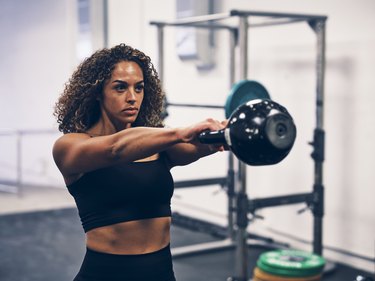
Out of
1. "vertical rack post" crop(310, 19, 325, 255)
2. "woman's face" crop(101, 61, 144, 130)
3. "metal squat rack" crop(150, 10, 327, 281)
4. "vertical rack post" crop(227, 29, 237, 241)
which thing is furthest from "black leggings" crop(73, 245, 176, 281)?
"vertical rack post" crop(227, 29, 237, 241)

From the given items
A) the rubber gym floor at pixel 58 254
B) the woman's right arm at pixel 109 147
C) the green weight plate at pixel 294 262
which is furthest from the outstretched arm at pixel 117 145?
the rubber gym floor at pixel 58 254

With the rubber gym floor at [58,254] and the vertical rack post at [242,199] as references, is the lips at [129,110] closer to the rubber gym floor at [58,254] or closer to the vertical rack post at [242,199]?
the vertical rack post at [242,199]

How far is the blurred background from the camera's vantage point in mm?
3572

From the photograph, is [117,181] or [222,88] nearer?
[117,181]

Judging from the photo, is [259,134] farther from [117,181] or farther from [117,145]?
[117,181]

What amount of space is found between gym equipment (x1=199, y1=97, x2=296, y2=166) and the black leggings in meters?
0.50

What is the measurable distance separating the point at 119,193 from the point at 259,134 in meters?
0.52

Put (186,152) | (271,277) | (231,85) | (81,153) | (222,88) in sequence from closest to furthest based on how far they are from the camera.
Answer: (81,153), (186,152), (271,277), (231,85), (222,88)

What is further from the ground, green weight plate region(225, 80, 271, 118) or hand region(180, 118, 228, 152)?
A: hand region(180, 118, 228, 152)

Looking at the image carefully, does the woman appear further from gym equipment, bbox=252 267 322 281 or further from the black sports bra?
gym equipment, bbox=252 267 322 281

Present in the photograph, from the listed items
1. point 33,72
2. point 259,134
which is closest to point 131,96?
point 259,134

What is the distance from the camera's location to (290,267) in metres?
3.22

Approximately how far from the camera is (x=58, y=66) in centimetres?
662

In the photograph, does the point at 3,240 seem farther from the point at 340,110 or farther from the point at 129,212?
the point at 129,212
